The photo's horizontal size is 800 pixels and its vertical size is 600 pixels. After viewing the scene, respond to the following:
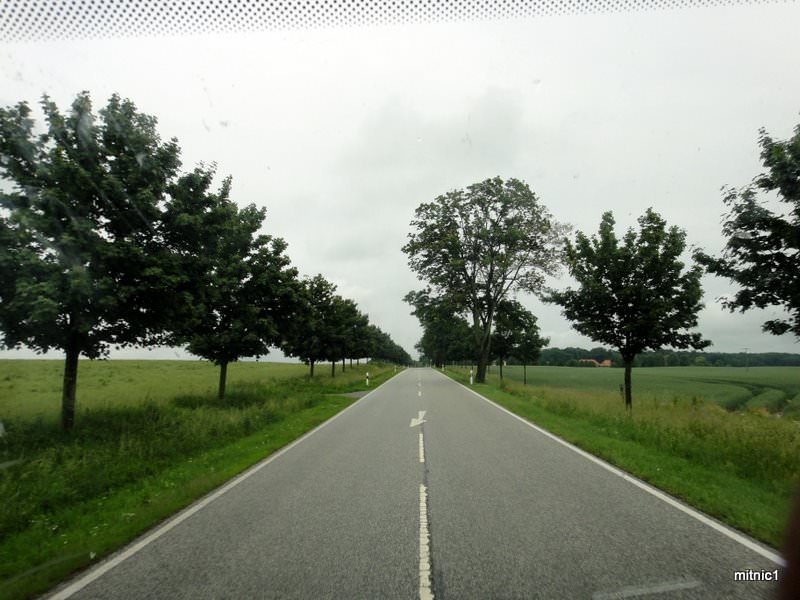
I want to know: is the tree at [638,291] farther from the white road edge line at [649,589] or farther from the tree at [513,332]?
the tree at [513,332]

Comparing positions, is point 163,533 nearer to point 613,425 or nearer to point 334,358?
point 613,425

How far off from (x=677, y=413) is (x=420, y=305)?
22.5 meters

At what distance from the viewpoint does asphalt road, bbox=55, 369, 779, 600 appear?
366cm

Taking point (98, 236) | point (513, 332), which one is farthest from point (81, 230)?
point (513, 332)

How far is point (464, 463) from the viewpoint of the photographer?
7.93m

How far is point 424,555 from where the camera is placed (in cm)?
419

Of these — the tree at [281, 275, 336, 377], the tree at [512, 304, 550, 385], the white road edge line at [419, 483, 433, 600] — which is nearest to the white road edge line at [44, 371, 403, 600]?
the white road edge line at [419, 483, 433, 600]

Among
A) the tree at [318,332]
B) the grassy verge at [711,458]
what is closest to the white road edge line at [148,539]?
the grassy verge at [711,458]

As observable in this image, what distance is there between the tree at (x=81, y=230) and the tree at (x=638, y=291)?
14.2 metres

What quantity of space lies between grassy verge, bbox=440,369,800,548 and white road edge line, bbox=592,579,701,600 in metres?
1.09

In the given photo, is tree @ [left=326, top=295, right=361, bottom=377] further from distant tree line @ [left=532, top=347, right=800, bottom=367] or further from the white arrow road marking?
distant tree line @ [left=532, top=347, right=800, bottom=367]

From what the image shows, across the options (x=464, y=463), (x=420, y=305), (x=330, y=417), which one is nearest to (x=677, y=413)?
(x=464, y=463)

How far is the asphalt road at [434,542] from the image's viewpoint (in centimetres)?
366

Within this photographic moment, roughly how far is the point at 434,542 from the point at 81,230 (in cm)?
902
